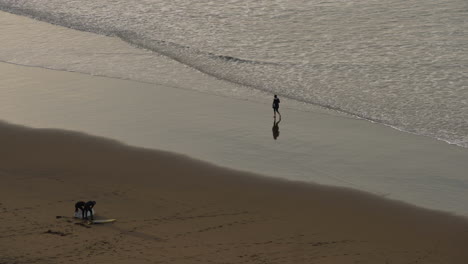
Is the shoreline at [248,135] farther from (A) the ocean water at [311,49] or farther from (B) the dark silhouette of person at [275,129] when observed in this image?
(A) the ocean water at [311,49]

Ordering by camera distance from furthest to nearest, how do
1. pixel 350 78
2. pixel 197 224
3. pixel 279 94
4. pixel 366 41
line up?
pixel 366 41
pixel 350 78
pixel 279 94
pixel 197 224

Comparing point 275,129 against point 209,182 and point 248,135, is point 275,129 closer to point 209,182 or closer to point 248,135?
point 248,135

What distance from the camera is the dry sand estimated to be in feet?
45.0

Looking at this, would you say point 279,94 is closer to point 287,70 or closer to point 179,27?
point 287,70

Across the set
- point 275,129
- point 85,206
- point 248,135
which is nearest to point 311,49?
point 275,129

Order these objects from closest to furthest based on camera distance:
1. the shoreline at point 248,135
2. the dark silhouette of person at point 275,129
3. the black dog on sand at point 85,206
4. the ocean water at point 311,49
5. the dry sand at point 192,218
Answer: the dry sand at point 192,218, the black dog on sand at point 85,206, the shoreline at point 248,135, the dark silhouette of person at point 275,129, the ocean water at point 311,49

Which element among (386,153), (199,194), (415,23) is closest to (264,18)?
(415,23)

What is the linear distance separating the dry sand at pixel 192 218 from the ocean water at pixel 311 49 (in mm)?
5304

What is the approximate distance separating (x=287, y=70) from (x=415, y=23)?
308 inches

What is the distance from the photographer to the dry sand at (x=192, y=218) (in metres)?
13.7

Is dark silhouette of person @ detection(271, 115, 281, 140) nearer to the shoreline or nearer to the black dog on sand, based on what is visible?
the shoreline

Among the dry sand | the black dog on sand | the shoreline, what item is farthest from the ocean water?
the black dog on sand

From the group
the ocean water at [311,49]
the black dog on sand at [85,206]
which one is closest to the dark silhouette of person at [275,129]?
the ocean water at [311,49]

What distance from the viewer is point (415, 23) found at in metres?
30.7
